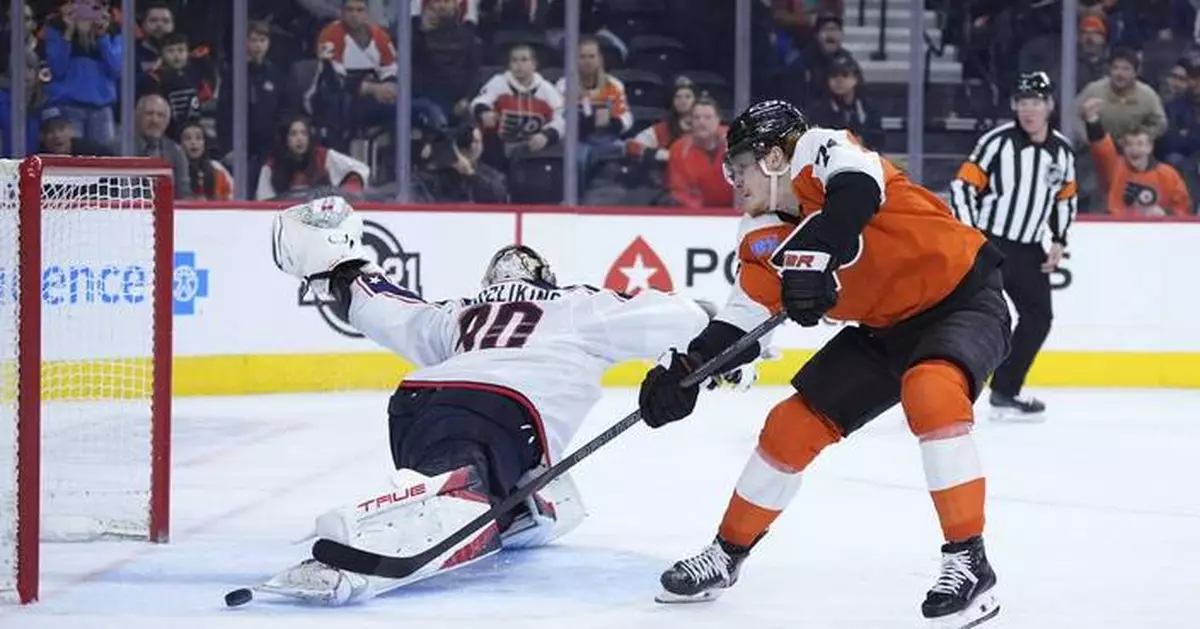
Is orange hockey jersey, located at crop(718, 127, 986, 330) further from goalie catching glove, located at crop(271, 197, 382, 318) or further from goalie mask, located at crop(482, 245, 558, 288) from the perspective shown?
goalie catching glove, located at crop(271, 197, 382, 318)

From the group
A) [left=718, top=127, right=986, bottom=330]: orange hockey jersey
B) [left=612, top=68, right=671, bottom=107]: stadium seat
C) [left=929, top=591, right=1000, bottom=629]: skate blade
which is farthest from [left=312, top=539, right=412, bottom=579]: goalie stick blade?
[left=612, top=68, right=671, bottom=107]: stadium seat

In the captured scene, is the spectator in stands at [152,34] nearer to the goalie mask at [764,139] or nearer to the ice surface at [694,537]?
the ice surface at [694,537]

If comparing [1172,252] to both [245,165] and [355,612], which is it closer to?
[245,165]

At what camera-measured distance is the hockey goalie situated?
3.51 metres

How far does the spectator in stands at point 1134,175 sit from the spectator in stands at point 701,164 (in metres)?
1.54

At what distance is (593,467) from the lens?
18.5 ft

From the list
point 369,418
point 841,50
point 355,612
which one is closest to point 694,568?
point 355,612

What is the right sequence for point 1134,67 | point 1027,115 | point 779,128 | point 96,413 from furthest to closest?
point 1134,67 → point 1027,115 → point 96,413 → point 779,128

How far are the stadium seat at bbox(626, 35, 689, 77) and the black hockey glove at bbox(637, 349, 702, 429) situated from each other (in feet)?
17.2

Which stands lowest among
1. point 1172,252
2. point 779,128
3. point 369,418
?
point 369,418

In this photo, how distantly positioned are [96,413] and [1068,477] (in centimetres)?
256

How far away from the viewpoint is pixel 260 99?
26.3 ft

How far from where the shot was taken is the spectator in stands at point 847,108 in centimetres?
855

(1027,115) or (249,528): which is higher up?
(1027,115)
